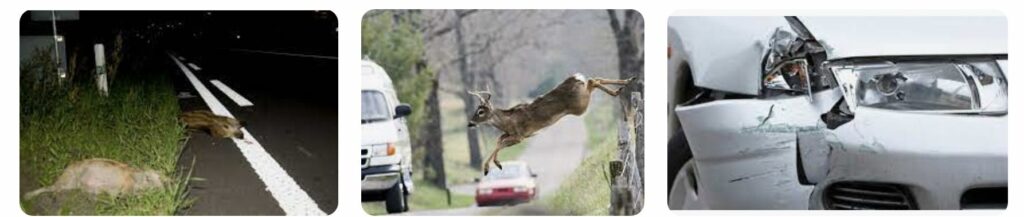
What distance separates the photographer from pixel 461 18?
22.5 ft

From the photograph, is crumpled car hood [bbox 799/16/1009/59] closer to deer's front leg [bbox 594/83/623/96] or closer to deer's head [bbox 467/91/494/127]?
deer's front leg [bbox 594/83/623/96]

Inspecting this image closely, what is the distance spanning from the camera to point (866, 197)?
684cm

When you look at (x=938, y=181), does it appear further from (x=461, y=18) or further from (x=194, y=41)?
(x=194, y=41)

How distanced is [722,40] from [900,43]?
2.35 ft

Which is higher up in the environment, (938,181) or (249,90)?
(249,90)

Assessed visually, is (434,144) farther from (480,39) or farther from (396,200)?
(480,39)

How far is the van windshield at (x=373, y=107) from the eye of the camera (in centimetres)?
686

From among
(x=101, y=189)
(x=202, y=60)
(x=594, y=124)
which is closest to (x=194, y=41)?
(x=202, y=60)

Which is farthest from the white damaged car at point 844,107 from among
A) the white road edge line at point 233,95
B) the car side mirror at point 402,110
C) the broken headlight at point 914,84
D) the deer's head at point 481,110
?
the white road edge line at point 233,95

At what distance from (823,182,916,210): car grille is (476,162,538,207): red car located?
3.97 feet

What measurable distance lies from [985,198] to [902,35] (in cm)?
76

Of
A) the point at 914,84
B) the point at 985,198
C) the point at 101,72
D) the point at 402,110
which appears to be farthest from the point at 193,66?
the point at 985,198

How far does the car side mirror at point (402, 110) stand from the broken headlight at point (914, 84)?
5.62 ft

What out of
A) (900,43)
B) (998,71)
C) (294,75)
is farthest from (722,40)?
(294,75)
